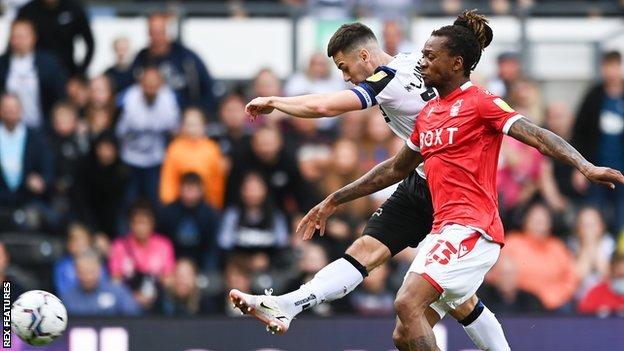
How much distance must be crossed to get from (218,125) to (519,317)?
13.1 ft

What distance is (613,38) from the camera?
15445 millimetres

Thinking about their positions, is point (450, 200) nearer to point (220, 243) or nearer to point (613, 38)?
point (220, 243)

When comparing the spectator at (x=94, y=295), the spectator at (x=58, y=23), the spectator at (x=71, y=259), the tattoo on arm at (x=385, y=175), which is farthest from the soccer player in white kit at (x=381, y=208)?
the spectator at (x=58, y=23)

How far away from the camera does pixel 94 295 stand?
12750 millimetres

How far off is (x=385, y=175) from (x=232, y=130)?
4.59 m

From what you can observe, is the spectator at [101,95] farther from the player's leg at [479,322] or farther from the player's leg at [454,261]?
the player's leg at [454,261]

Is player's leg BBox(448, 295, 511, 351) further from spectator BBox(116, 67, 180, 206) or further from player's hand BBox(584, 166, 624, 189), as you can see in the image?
spectator BBox(116, 67, 180, 206)

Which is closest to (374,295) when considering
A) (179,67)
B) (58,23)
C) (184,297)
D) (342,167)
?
(342,167)

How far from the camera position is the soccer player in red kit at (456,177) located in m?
8.44

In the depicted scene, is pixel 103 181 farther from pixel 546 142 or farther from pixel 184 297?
pixel 546 142

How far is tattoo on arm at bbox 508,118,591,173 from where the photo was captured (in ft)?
26.4

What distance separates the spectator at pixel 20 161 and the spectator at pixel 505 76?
449cm

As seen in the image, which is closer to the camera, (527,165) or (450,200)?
(450,200)

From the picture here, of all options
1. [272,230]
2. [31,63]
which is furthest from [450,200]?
[31,63]
